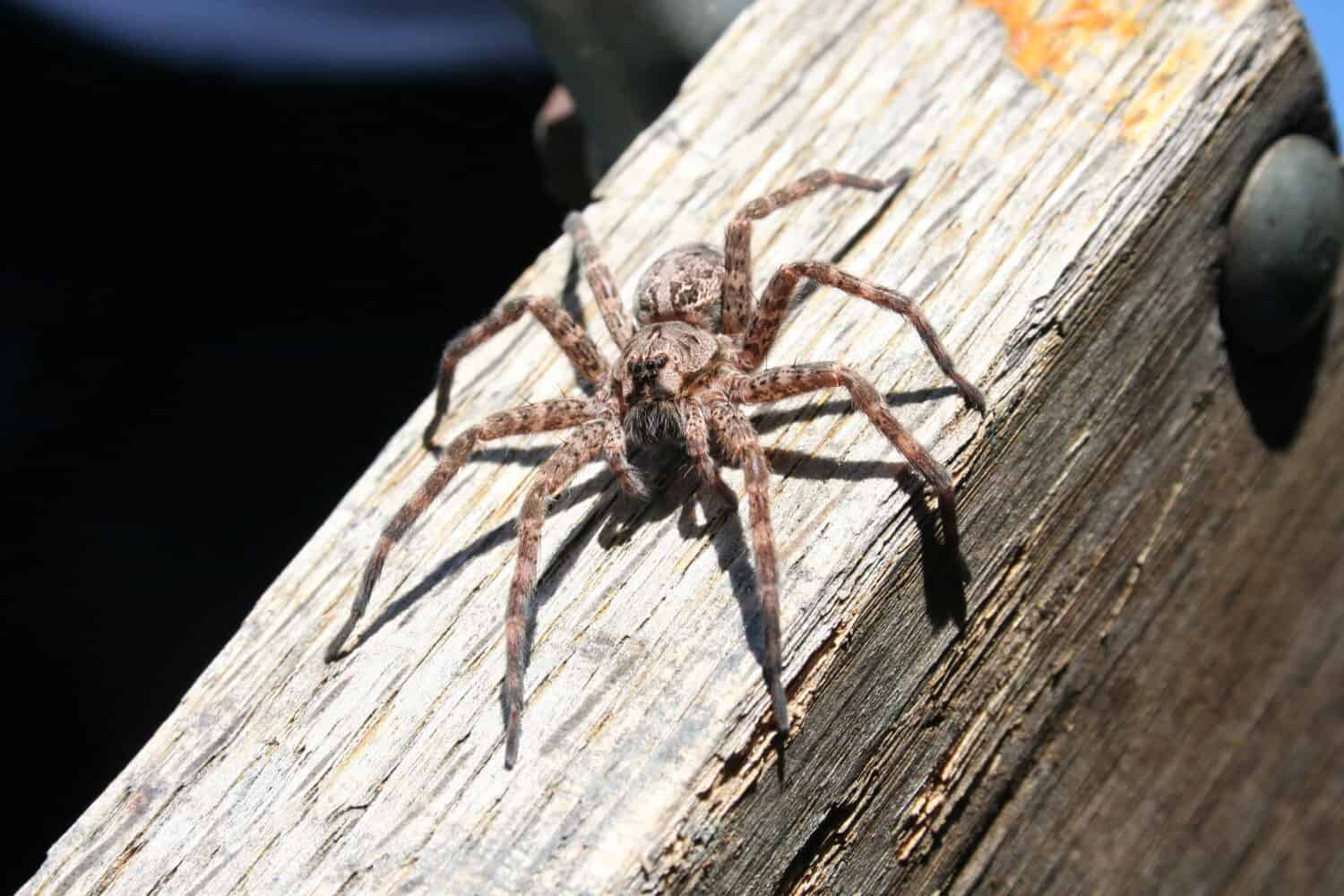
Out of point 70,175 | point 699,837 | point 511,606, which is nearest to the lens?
point 699,837

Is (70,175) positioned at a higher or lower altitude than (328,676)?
higher

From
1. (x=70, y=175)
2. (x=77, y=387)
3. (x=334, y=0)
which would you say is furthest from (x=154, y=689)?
(x=334, y=0)

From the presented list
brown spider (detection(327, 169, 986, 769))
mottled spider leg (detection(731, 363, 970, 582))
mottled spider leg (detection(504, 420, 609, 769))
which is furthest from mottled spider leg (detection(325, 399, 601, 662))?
mottled spider leg (detection(731, 363, 970, 582))

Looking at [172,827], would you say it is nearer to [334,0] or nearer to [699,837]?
[699,837]

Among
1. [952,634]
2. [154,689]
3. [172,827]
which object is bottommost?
[154,689]

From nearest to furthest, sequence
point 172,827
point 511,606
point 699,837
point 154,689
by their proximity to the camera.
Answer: point 699,837 → point 172,827 → point 511,606 → point 154,689

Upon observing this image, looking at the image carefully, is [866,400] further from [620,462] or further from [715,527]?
[620,462]

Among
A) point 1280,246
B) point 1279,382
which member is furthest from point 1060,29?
point 1279,382
